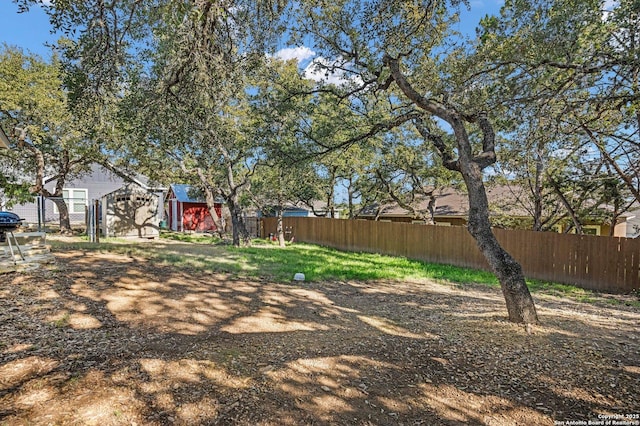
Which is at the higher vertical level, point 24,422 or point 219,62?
point 219,62

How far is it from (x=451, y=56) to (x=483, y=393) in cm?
Result: 499

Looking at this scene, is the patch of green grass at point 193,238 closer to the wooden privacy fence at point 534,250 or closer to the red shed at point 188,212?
the red shed at point 188,212

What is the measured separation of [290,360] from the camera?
3.07 meters

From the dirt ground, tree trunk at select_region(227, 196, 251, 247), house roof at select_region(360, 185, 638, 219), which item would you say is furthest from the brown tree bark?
tree trunk at select_region(227, 196, 251, 247)

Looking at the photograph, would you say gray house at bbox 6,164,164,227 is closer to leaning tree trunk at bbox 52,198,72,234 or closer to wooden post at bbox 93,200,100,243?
leaning tree trunk at bbox 52,198,72,234

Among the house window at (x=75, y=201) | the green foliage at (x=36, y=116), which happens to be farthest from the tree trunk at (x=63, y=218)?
the house window at (x=75, y=201)

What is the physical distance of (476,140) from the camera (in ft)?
32.9

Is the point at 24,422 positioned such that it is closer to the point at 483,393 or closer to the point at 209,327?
the point at 209,327

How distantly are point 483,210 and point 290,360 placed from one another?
10.2 feet

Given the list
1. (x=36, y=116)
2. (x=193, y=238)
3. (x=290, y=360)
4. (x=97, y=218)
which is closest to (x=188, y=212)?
(x=193, y=238)

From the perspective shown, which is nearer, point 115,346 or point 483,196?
point 115,346

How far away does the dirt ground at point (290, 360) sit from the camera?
7.50 ft

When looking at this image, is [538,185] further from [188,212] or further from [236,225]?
[188,212]

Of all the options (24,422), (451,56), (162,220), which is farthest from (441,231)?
(162,220)
